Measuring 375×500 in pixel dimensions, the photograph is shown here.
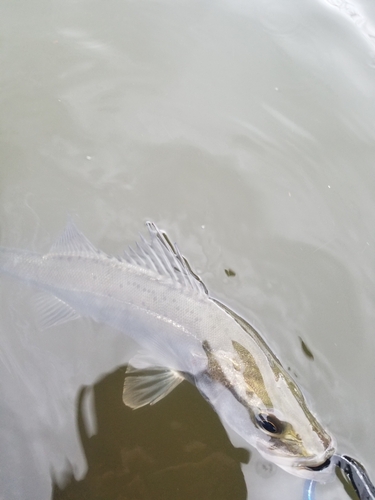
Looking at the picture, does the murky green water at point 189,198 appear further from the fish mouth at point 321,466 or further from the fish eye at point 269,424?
the fish eye at point 269,424

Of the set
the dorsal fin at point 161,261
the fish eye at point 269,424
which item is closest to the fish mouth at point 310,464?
the fish eye at point 269,424

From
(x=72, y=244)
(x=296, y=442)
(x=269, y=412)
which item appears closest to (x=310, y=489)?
(x=296, y=442)

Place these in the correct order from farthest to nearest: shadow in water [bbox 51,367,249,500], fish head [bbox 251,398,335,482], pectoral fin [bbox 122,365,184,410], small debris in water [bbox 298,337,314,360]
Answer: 1. small debris in water [bbox 298,337,314,360]
2. pectoral fin [bbox 122,365,184,410]
3. shadow in water [bbox 51,367,249,500]
4. fish head [bbox 251,398,335,482]

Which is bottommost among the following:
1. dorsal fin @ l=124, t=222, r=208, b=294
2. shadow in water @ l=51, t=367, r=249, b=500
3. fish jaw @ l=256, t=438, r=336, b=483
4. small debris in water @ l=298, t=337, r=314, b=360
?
shadow in water @ l=51, t=367, r=249, b=500

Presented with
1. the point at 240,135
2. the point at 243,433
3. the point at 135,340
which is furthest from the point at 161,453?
the point at 240,135

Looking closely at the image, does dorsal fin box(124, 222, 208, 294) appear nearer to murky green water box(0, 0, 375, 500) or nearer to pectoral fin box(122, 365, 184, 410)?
murky green water box(0, 0, 375, 500)

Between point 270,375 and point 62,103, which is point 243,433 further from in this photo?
point 62,103

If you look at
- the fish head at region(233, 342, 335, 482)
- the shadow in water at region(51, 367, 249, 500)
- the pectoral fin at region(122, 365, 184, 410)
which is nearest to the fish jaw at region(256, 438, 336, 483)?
the fish head at region(233, 342, 335, 482)
